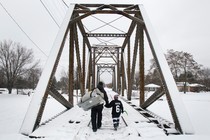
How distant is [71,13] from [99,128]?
448cm

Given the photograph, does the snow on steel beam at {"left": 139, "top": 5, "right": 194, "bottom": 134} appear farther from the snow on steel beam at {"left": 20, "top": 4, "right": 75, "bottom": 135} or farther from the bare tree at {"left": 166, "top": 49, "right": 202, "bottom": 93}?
the bare tree at {"left": 166, "top": 49, "right": 202, "bottom": 93}

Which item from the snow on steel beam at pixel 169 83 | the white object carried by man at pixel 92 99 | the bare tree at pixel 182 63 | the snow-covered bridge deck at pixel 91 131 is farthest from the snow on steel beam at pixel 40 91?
the bare tree at pixel 182 63

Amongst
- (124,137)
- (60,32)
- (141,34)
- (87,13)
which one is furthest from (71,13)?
(124,137)

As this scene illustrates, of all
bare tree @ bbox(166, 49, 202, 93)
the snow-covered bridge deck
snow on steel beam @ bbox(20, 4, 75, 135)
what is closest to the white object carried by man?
the snow-covered bridge deck

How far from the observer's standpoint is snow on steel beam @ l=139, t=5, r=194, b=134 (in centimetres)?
508

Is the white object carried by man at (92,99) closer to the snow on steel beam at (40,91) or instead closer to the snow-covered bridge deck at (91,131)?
the snow-covered bridge deck at (91,131)

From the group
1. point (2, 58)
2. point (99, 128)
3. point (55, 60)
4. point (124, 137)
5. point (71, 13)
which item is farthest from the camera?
point (2, 58)

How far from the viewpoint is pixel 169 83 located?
19.3 ft

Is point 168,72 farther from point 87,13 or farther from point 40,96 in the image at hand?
point 87,13

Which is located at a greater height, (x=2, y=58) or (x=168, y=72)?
(x=2, y=58)

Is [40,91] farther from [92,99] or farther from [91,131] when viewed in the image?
[91,131]

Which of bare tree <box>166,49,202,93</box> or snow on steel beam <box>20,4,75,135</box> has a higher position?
bare tree <box>166,49,202,93</box>

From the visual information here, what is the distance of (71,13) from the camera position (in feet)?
28.5

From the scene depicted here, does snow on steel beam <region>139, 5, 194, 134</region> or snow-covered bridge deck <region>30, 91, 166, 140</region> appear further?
snow on steel beam <region>139, 5, 194, 134</region>
